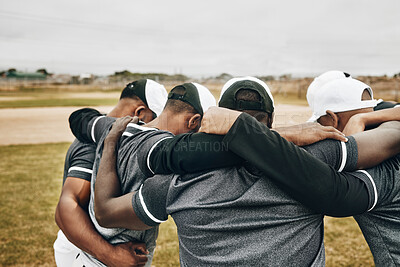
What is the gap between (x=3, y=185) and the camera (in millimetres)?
7895

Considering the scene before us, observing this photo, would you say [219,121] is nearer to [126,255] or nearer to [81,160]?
[126,255]

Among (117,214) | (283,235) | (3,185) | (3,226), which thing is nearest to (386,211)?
(283,235)

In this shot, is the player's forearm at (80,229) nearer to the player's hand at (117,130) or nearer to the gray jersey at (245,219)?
the player's hand at (117,130)

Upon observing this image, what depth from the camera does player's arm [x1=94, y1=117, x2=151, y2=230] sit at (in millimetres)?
1779

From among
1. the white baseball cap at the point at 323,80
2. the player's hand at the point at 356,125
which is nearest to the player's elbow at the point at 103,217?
the player's hand at the point at 356,125

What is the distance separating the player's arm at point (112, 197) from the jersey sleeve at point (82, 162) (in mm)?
437

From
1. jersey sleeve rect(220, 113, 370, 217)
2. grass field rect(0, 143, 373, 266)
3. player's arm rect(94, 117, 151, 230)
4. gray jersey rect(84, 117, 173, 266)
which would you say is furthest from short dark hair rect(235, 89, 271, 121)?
grass field rect(0, 143, 373, 266)

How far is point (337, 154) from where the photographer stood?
4.74 ft

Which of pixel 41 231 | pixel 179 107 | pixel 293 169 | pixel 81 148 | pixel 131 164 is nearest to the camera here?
pixel 293 169

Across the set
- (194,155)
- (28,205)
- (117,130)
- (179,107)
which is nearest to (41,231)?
(28,205)

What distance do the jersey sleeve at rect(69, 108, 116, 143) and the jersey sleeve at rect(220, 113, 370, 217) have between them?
130 centimetres

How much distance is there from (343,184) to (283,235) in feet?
1.10

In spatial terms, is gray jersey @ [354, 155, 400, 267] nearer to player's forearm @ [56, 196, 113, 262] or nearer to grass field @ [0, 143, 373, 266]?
player's forearm @ [56, 196, 113, 262]

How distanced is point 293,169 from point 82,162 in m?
1.73
